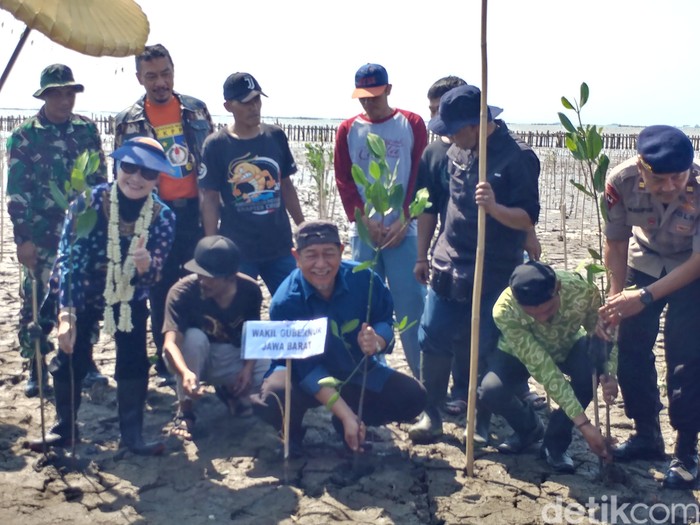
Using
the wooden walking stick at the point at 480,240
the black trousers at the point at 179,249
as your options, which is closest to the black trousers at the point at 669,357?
the wooden walking stick at the point at 480,240

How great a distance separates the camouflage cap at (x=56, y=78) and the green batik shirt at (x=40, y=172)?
0.20 meters

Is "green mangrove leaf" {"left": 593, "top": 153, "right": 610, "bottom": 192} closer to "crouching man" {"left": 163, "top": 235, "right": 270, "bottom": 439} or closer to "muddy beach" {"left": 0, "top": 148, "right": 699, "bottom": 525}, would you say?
"muddy beach" {"left": 0, "top": 148, "right": 699, "bottom": 525}

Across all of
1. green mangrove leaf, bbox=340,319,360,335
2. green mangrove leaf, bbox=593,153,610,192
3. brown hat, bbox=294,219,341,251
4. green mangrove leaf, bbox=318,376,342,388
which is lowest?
green mangrove leaf, bbox=318,376,342,388

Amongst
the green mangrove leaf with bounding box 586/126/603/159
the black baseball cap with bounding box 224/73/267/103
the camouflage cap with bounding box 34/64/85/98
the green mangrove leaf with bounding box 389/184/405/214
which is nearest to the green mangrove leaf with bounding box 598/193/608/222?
the green mangrove leaf with bounding box 586/126/603/159

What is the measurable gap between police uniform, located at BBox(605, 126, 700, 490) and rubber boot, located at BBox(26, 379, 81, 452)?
2.63 metres

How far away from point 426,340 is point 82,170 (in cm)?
188

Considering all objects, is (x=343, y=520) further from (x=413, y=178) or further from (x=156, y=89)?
(x=156, y=89)

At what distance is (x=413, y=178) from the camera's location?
4.91 metres

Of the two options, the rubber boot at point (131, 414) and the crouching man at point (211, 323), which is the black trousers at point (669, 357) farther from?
the rubber boot at point (131, 414)

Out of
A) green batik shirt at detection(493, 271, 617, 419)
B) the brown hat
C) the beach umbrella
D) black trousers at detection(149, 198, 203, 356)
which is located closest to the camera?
the beach umbrella

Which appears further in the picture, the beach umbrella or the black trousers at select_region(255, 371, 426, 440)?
the black trousers at select_region(255, 371, 426, 440)

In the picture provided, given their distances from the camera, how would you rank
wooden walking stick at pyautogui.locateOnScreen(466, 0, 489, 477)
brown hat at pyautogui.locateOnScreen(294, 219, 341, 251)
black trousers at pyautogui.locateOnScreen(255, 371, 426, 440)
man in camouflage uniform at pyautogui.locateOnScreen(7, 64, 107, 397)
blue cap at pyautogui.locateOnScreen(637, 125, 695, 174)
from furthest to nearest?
man in camouflage uniform at pyautogui.locateOnScreen(7, 64, 107, 397)
black trousers at pyautogui.locateOnScreen(255, 371, 426, 440)
brown hat at pyautogui.locateOnScreen(294, 219, 341, 251)
wooden walking stick at pyautogui.locateOnScreen(466, 0, 489, 477)
blue cap at pyautogui.locateOnScreen(637, 125, 695, 174)

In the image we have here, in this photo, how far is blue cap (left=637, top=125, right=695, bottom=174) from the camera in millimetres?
3492

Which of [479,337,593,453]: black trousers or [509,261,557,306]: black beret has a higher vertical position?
[509,261,557,306]: black beret
